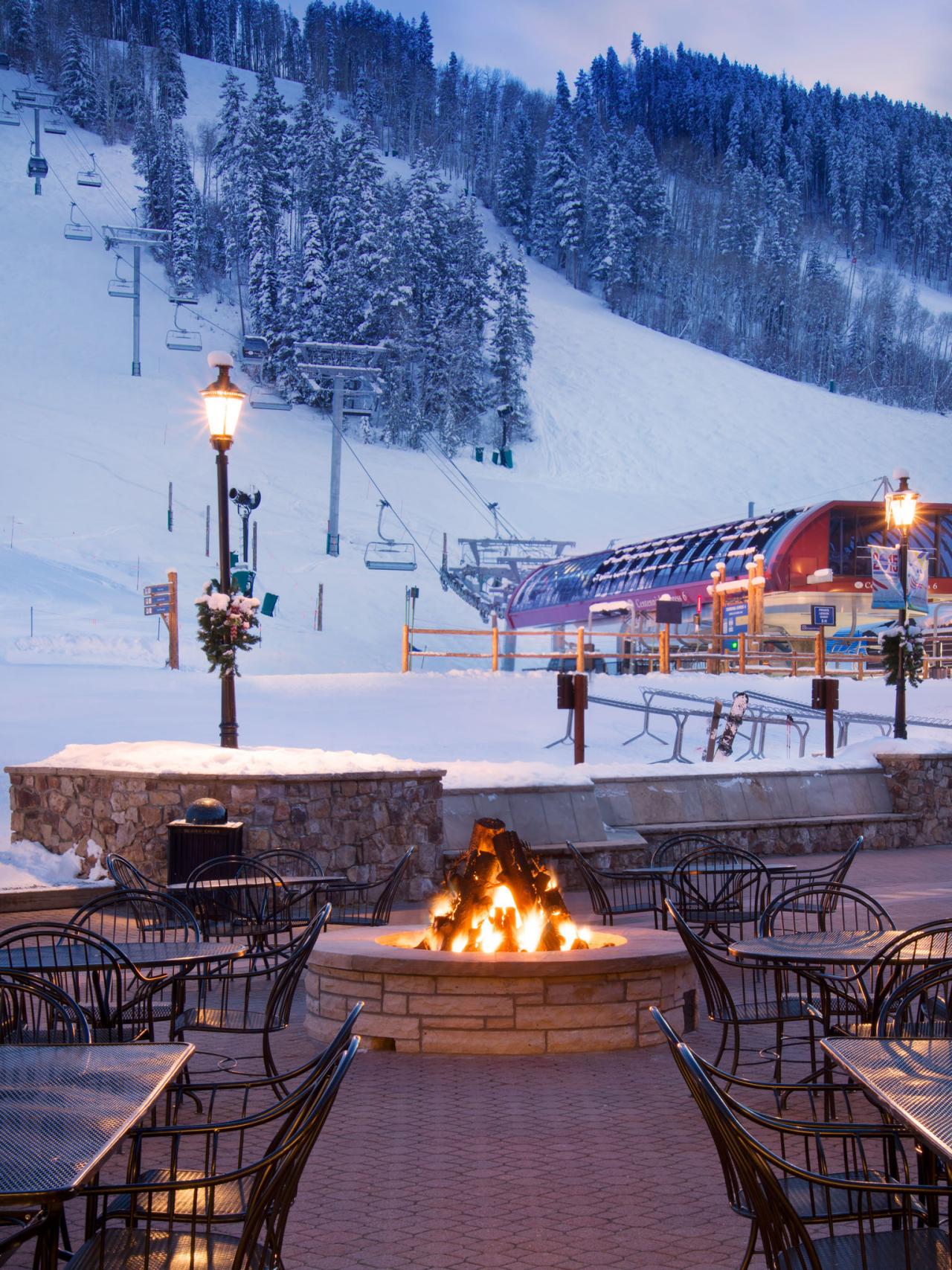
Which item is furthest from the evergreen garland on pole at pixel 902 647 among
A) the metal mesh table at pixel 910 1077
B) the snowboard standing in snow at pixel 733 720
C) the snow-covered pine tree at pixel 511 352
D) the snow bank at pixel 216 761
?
the snow-covered pine tree at pixel 511 352

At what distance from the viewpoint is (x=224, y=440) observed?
38.7 ft

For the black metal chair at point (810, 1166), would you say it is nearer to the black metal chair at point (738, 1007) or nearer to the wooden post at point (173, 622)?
the black metal chair at point (738, 1007)

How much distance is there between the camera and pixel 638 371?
88.1m

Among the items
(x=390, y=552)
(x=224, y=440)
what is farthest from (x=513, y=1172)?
(x=390, y=552)

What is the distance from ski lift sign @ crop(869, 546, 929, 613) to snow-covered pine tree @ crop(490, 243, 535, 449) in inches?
1784

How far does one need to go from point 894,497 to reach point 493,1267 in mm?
15044

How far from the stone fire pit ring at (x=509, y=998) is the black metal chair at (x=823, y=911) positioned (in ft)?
2.41

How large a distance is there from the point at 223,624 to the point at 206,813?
2122mm

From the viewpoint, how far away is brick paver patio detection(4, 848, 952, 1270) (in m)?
4.24

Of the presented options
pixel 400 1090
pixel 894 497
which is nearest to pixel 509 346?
pixel 894 497

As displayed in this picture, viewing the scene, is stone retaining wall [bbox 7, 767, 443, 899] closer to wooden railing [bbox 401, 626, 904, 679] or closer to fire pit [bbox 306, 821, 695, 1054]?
fire pit [bbox 306, 821, 695, 1054]

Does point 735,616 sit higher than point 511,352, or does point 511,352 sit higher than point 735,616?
point 511,352

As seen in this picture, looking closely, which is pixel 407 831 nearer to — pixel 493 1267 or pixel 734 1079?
pixel 493 1267

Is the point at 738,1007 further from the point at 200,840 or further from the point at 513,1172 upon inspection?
the point at 200,840
